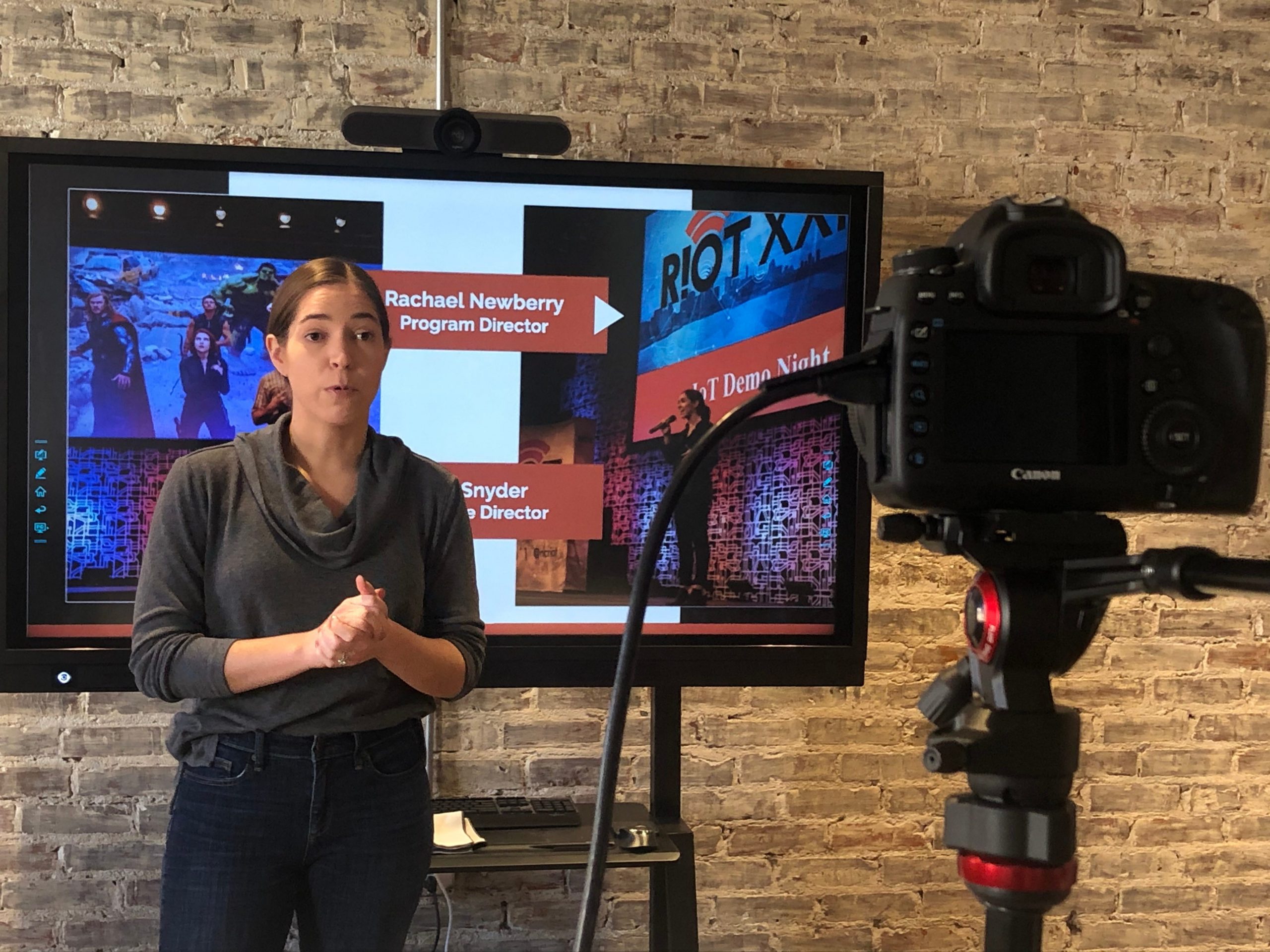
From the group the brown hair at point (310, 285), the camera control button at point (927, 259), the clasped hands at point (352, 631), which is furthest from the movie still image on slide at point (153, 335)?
the camera control button at point (927, 259)

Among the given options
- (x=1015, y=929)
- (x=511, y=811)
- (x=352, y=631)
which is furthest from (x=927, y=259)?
(x=511, y=811)

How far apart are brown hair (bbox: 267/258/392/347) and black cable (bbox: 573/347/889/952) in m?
1.07

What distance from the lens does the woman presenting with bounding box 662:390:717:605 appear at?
2.07 metres

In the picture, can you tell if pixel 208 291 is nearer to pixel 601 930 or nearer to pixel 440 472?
pixel 440 472

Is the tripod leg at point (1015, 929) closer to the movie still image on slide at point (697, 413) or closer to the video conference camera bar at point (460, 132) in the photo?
the movie still image on slide at point (697, 413)

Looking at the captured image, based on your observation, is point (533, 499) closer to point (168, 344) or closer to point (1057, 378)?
point (168, 344)

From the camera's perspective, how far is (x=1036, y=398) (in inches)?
25.5

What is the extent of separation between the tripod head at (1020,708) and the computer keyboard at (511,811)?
57.0 inches

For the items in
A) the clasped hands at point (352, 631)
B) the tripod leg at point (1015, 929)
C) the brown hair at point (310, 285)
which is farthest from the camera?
the brown hair at point (310, 285)

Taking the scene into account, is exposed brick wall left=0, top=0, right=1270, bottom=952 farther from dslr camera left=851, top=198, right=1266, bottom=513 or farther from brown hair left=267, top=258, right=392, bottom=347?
dslr camera left=851, top=198, right=1266, bottom=513

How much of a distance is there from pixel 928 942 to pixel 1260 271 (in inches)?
64.6

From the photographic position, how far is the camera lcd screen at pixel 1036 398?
2.10 feet

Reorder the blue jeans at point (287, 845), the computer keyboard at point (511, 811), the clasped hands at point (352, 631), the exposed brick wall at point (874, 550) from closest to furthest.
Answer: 1. the clasped hands at point (352, 631)
2. the blue jeans at point (287, 845)
3. the computer keyboard at point (511, 811)
4. the exposed brick wall at point (874, 550)

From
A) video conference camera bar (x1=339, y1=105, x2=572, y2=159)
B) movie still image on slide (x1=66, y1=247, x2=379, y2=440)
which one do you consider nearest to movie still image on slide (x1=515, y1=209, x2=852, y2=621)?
video conference camera bar (x1=339, y1=105, x2=572, y2=159)
